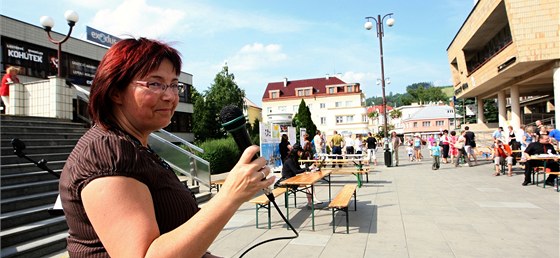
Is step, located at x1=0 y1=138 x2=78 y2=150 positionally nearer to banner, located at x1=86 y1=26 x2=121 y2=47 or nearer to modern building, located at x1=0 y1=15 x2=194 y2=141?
modern building, located at x1=0 y1=15 x2=194 y2=141

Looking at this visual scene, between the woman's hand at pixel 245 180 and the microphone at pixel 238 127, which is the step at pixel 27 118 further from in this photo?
the woman's hand at pixel 245 180

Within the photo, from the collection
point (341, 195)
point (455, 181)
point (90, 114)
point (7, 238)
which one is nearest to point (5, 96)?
point (7, 238)

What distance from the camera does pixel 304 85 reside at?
7500cm

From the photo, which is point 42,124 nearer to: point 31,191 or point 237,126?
point 31,191

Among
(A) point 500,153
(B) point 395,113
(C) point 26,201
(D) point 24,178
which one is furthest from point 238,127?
(B) point 395,113

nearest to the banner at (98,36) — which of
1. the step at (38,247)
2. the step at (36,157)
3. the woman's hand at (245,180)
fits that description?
the step at (36,157)

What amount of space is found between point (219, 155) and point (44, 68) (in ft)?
41.7

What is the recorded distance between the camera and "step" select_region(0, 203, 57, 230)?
16.3ft

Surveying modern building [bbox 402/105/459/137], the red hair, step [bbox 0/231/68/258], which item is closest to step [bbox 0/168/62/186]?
step [bbox 0/231/68/258]

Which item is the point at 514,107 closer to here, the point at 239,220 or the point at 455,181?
the point at 455,181

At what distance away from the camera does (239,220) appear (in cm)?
706

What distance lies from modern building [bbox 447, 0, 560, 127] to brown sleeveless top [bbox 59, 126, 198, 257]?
74.5ft

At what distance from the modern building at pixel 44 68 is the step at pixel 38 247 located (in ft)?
12.5

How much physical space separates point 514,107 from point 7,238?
103 feet
